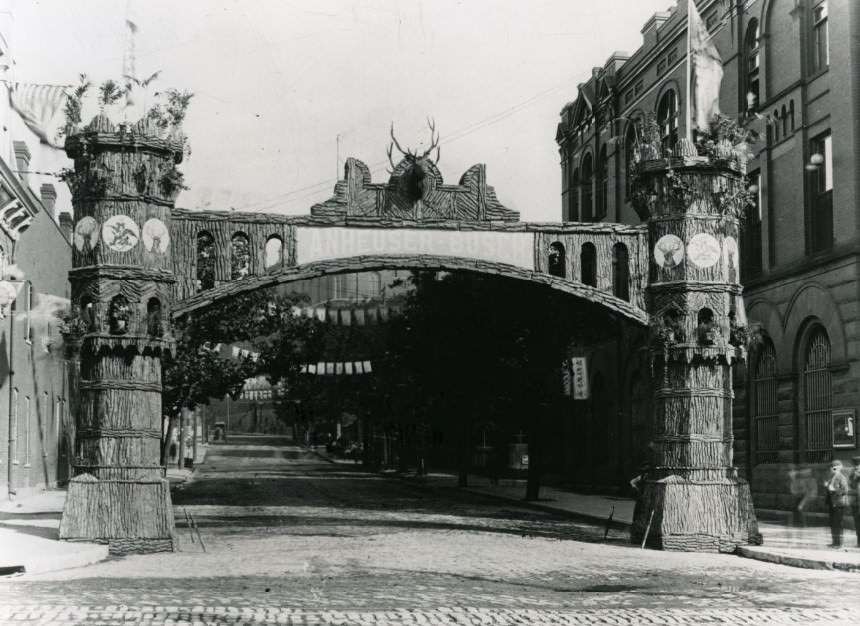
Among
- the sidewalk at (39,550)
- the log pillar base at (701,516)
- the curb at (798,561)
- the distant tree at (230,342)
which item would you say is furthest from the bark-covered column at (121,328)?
the distant tree at (230,342)

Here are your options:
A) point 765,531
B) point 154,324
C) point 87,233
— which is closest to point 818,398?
point 765,531

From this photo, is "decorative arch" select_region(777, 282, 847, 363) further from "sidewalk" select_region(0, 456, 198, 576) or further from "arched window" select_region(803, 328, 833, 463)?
"sidewalk" select_region(0, 456, 198, 576)

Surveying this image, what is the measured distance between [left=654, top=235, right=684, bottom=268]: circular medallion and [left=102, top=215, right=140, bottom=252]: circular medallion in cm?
778

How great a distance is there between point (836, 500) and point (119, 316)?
1091 centimetres

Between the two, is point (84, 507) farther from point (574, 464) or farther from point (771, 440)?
point (574, 464)

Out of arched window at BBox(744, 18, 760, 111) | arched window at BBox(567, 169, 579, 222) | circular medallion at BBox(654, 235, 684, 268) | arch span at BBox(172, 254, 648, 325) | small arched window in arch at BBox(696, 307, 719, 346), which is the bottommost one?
small arched window in arch at BBox(696, 307, 719, 346)

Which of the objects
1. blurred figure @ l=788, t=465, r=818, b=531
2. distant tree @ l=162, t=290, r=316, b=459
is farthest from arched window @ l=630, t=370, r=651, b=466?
distant tree @ l=162, t=290, r=316, b=459

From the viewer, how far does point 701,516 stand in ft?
55.9

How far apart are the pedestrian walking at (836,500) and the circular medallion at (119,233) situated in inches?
435

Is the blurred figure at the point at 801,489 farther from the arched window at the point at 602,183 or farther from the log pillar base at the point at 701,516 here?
the arched window at the point at 602,183

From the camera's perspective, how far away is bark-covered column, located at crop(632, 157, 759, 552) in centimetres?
1717

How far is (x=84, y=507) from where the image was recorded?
16.1 meters

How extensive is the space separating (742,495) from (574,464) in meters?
23.1

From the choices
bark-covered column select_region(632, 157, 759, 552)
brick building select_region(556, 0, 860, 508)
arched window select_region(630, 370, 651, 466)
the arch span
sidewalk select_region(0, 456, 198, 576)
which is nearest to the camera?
sidewalk select_region(0, 456, 198, 576)
